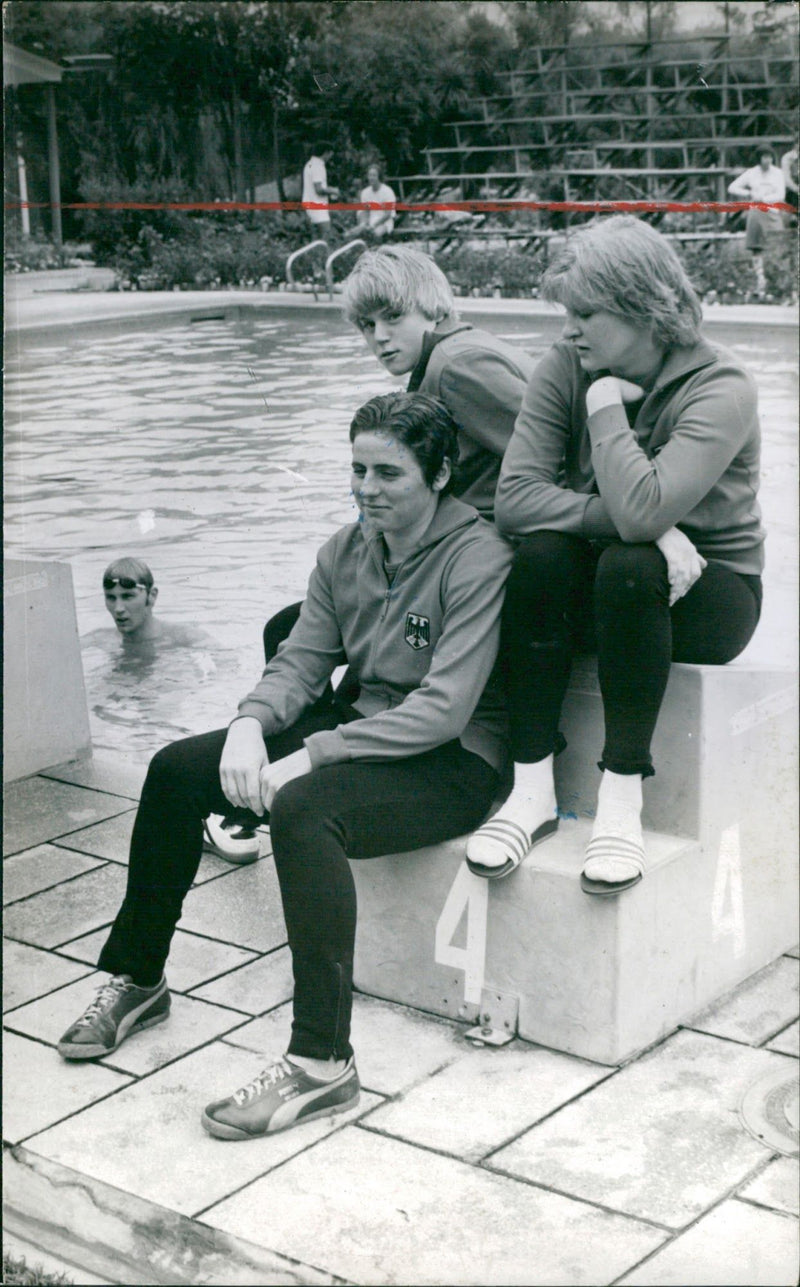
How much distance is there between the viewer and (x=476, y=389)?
3.07 metres

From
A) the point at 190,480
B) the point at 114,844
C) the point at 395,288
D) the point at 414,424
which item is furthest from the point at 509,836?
the point at 190,480

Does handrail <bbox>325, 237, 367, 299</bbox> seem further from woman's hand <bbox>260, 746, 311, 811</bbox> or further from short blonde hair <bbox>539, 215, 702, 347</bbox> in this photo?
woman's hand <bbox>260, 746, 311, 811</bbox>

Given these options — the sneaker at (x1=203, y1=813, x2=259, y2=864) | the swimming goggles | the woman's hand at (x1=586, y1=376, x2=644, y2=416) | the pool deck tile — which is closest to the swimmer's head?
the swimming goggles

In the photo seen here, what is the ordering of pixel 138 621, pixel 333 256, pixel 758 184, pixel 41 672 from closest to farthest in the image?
1. pixel 758 184
2. pixel 41 672
3. pixel 333 256
4. pixel 138 621

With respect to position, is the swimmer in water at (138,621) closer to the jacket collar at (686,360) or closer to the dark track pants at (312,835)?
the dark track pants at (312,835)

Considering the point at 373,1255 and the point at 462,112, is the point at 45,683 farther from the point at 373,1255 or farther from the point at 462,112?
the point at 373,1255

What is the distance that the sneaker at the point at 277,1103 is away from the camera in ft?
8.30

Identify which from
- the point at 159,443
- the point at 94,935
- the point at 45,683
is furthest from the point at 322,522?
the point at 94,935

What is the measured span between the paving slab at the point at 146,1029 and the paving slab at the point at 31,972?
0.04 m

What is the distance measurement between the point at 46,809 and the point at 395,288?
1833mm

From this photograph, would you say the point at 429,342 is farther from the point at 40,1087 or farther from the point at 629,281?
the point at 40,1087

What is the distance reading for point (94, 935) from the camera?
3.36m

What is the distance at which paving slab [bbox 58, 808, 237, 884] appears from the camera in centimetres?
370

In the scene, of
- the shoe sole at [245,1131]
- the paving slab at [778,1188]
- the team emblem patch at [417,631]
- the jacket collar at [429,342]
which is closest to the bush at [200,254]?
the jacket collar at [429,342]
